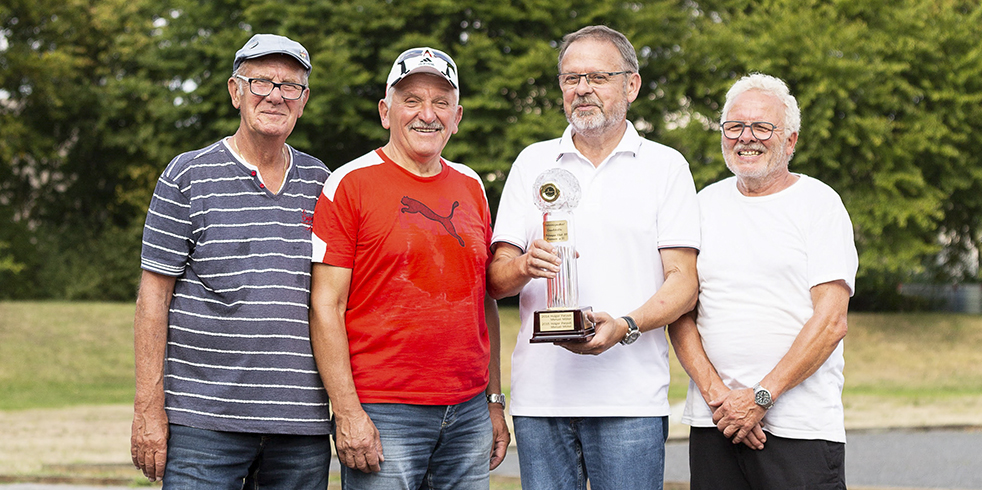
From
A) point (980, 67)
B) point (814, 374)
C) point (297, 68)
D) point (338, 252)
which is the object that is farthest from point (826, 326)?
point (980, 67)

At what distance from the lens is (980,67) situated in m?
22.1

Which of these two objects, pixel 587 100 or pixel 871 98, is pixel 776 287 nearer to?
pixel 587 100

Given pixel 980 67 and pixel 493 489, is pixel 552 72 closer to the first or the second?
pixel 980 67

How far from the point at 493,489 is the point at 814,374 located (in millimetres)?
4634

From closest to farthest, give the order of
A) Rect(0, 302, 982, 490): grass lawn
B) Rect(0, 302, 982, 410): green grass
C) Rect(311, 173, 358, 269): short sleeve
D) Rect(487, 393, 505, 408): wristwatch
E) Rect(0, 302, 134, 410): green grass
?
1. Rect(311, 173, 358, 269): short sleeve
2. Rect(487, 393, 505, 408): wristwatch
3. Rect(0, 302, 982, 490): grass lawn
4. Rect(0, 302, 134, 410): green grass
5. Rect(0, 302, 982, 410): green grass

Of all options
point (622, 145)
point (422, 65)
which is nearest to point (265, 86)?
point (422, 65)

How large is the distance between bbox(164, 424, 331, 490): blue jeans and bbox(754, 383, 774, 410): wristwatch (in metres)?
1.75

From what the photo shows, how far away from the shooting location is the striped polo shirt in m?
3.43

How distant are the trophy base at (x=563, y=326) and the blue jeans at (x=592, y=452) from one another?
46 cm

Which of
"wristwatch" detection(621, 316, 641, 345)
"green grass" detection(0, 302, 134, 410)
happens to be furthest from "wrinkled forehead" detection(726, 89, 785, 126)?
"green grass" detection(0, 302, 134, 410)

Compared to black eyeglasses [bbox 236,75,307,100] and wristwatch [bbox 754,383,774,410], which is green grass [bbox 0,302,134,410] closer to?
black eyeglasses [bbox 236,75,307,100]

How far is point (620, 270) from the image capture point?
357 centimetres

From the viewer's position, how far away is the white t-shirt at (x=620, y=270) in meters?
3.57

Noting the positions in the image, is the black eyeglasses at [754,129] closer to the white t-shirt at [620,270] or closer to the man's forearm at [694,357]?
the white t-shirt at [620,270]
